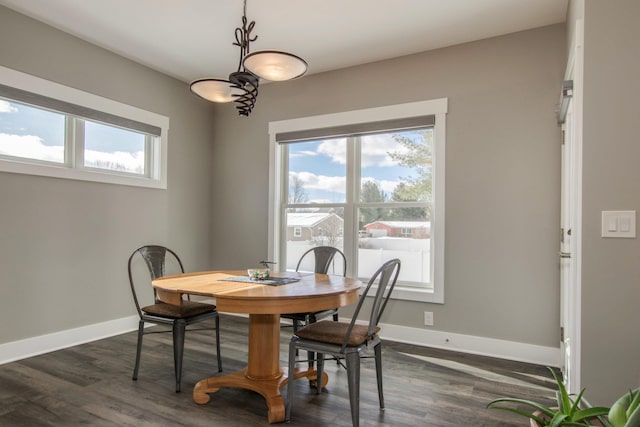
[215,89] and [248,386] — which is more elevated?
[215,89]

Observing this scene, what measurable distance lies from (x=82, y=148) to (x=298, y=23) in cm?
227

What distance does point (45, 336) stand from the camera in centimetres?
326

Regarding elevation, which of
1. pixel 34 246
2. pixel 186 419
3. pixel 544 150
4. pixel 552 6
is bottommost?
pixel 186 419

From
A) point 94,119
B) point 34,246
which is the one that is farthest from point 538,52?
point 34,246

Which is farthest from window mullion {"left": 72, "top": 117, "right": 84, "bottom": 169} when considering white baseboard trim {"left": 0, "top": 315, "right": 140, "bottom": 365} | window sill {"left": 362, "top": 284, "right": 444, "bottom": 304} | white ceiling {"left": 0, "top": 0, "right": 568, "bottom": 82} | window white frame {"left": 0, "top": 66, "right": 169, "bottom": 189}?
window sill {"left": 362, "top": 284, "right": 444, "bottom": 304}

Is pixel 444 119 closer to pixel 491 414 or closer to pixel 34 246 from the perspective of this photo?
pixel 491 414

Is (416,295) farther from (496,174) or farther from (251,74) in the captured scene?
(251,74)

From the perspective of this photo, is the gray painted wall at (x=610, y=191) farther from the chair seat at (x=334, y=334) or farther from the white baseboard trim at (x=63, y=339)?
the white baseboard trim at (x=63, y=339)

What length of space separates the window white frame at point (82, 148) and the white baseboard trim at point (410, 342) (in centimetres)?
137

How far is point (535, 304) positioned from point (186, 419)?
2.73m

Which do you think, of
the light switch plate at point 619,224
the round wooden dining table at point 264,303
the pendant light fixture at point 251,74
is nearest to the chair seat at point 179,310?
the round wooden dining table at point 264,303

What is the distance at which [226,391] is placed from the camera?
2.57m

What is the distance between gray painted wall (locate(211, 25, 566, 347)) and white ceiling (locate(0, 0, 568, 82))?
0.20 meters

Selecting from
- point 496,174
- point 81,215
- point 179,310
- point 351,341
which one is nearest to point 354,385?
point 351,341
